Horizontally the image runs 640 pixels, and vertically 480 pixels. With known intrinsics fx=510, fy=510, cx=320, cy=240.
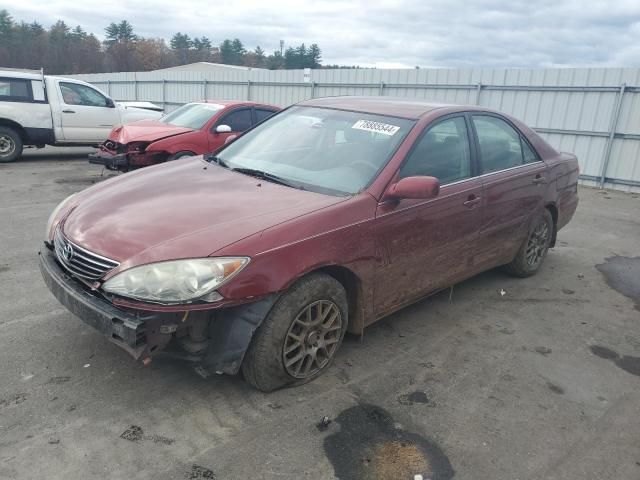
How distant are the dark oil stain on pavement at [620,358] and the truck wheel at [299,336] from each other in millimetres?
1989

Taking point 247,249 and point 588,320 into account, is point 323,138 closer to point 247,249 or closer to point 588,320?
point 247,249

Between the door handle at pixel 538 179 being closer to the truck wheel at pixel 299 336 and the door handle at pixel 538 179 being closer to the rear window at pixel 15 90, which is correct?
the truck wheel at pixel 299 336

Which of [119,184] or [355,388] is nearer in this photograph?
[355,388]

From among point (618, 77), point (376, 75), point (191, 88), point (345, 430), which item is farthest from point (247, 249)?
point (191, 88)

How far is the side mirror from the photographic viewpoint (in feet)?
10.3

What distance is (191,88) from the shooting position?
66.4 ft

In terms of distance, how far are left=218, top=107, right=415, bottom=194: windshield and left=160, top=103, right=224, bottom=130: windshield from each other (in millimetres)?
4789

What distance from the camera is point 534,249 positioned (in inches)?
201

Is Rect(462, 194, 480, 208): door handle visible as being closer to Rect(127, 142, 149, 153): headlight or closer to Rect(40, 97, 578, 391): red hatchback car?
Rect(40, 97, 578, 391): red hatchback car

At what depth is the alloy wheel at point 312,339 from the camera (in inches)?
115

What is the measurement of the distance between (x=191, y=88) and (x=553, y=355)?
1916 centimetres

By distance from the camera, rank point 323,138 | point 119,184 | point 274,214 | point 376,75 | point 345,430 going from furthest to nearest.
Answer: point 376,75
point 323,138
point 119,184
point 274,214
point 345,430

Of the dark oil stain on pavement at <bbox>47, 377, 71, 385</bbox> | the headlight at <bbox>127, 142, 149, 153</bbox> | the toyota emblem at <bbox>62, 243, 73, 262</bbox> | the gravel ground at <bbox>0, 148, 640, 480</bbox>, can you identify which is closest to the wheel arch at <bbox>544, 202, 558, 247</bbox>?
the gravel ground at <bbox>0, 148, 640, 480</bbox>

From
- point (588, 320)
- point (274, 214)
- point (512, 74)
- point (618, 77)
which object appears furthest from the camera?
point (512, 74)
